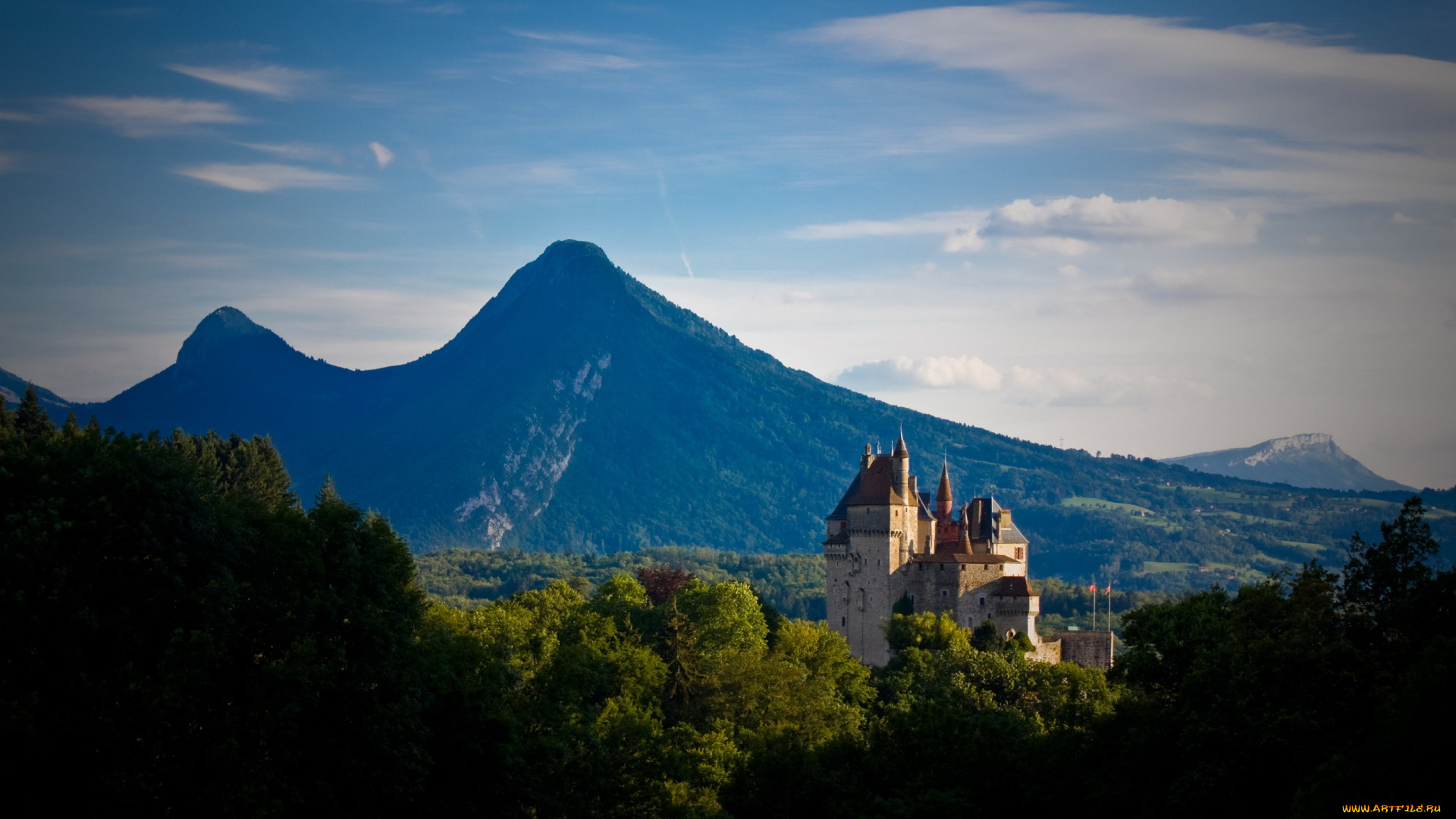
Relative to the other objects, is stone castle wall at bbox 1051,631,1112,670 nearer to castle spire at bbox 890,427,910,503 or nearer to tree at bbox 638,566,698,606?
castle spire at bbox 890,427,910,503

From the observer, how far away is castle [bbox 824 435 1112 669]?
320 feet

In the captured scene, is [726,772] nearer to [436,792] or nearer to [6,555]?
[436,792]

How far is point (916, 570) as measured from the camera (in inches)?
3900

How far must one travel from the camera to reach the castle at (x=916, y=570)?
3841 inches

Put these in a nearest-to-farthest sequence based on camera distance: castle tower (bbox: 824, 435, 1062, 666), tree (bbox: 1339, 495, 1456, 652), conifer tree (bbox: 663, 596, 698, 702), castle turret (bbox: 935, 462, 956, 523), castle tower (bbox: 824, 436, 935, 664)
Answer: tree (bbox: 1339, 495, 1456, 652) → conifer tree (bbox: 663, 596, 698, 702) → castle tower (bbox: 824, 435, 1062, 666) → castle tower (bbox: 824, 436, 935, 664) → castle turret (bbox: 935, 462, 956, 523)

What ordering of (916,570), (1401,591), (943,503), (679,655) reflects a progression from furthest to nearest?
(943,503), (916,570), (679,655), (1401,591)

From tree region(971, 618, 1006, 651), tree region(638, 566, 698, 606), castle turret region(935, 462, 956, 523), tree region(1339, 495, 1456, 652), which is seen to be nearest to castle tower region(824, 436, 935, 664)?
castle turret region(935, 462, 956, 523)

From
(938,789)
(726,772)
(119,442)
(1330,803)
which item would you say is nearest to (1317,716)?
(1330,803)

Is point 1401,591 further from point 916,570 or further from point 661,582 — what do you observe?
point 661,582

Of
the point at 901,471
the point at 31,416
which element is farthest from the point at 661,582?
the point at 31,416

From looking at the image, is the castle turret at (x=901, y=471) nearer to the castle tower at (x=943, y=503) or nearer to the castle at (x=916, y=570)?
the castle at (x=916, y=570)

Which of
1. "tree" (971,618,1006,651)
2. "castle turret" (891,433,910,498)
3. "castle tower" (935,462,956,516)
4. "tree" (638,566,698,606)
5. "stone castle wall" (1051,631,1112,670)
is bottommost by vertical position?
"stone castle wall" (1051,631,1112,670)

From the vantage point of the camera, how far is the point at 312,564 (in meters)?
43.0

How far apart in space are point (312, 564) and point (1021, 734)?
97.5ft
